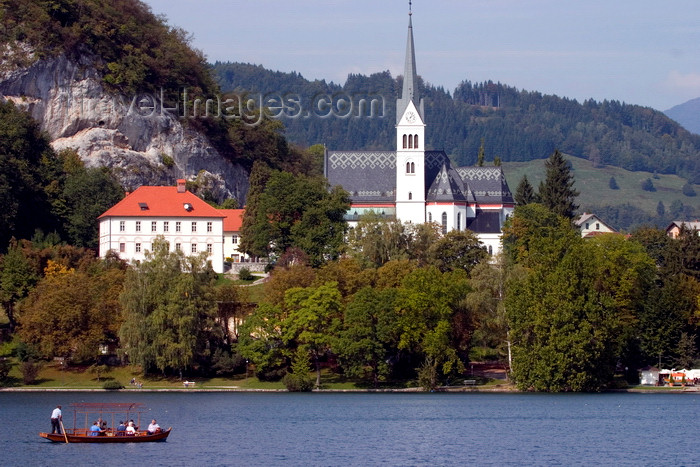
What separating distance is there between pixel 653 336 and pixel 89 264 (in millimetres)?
44592

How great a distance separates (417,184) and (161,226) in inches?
1252

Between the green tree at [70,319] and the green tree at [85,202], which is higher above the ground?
the green tree at [85,202]

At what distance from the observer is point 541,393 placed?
8156cm

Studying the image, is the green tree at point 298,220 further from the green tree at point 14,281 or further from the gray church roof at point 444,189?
the green tree at point 14,281

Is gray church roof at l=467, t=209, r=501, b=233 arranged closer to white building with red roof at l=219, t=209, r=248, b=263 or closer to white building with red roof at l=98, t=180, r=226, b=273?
white building with red roof at l=219, t=209, r=248, b=263

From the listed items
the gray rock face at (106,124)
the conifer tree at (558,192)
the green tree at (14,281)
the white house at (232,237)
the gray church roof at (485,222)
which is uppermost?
the gray rock face at (106,124)

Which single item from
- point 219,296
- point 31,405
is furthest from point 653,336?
point 31,405

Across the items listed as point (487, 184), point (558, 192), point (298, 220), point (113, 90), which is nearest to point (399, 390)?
point (298, 220)

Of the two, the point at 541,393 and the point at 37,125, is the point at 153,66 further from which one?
the point at 541,393

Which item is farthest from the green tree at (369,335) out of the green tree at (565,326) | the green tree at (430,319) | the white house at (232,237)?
the white house at (232,237)

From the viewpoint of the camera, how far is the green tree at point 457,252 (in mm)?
109875

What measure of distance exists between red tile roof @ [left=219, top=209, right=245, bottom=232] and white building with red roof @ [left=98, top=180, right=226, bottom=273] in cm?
968

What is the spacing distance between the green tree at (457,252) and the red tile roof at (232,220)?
22.8 metres

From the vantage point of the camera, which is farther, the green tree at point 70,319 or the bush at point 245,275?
the bush at point 245,275
